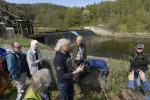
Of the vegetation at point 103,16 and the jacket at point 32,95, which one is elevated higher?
the jacket at point 32,95

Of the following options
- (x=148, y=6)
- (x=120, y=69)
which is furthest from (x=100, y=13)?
(x=120, y=69)

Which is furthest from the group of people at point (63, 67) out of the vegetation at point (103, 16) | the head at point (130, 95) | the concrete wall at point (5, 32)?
the vegetation at point (103, 16)

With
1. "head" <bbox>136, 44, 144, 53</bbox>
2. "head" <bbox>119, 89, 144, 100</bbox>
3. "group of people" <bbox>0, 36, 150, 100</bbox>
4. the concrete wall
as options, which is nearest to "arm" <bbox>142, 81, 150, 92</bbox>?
"group of people" <bbox>0, 36, 150, 100</bbox>

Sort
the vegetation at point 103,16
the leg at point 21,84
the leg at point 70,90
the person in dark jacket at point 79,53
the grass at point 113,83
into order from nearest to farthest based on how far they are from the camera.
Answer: the leg at point 70,90
the leg at point 21,84
the person in dark jacket at point 79,53
the grass at point 113,83
the vegetation at point 103,16

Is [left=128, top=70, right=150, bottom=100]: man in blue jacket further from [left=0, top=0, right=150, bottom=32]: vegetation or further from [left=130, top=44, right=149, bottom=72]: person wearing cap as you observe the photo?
[left=0, top=0, right=150, bottom=32]: vegetation

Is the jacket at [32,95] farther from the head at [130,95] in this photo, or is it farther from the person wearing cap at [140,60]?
the person wearing cap at [140,60]

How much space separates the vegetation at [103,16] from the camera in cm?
8388

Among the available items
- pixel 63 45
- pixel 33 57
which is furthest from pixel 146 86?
pixel 33 57

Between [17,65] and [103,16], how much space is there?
103467mm

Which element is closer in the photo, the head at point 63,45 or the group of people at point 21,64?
the head at point 63,45

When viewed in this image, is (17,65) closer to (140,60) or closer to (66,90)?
(66,90)

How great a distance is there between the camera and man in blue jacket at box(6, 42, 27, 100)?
23.8 ft

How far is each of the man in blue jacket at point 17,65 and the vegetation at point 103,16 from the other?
61636mm

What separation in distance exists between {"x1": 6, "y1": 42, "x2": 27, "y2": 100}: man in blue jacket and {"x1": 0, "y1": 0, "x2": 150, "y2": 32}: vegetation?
202ft
